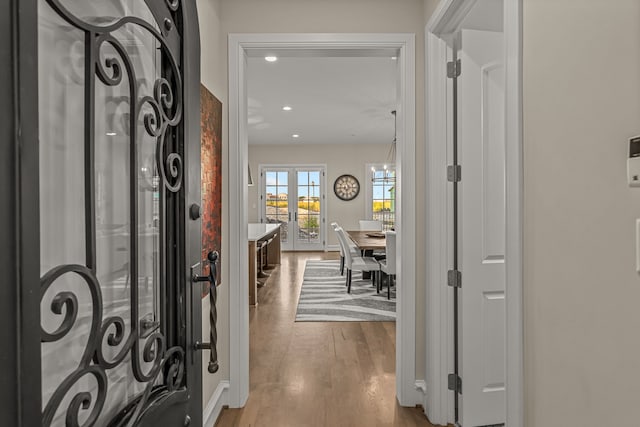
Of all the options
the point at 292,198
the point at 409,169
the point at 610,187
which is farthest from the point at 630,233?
the point at 292,198

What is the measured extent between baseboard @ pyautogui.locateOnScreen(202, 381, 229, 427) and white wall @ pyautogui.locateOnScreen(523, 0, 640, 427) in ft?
5.12

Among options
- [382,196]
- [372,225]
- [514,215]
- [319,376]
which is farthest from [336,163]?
[514,215]

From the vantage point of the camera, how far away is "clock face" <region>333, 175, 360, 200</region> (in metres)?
10.8

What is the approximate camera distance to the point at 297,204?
10812 millimetres

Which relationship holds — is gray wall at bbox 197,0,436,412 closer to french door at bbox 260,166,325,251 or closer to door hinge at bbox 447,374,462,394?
door hinge at bbox 447,374,462,394

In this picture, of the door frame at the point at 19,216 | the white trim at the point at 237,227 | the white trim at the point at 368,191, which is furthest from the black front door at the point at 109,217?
the white trim at the point at 368,191

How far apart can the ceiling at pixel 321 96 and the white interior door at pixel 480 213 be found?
25.4 inches

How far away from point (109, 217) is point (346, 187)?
32.7 feet

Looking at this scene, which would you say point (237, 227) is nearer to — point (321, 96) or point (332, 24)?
point (332, 24)

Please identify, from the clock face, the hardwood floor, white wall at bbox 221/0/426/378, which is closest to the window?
the clock face

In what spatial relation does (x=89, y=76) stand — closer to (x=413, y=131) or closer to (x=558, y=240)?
(x=558, y=240)

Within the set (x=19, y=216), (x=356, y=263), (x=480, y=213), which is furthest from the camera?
(x=356, y=263)

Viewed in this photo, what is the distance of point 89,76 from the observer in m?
0.82

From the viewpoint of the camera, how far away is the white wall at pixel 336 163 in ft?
35.0
